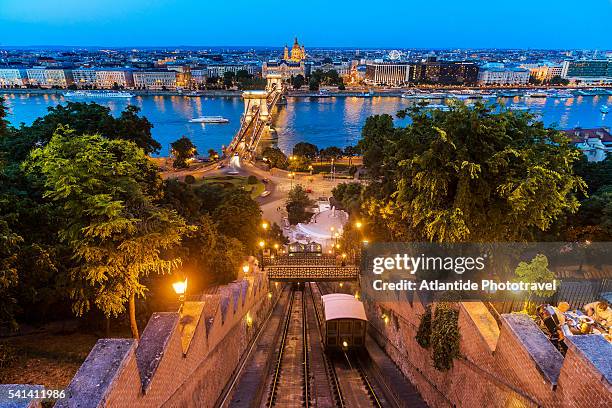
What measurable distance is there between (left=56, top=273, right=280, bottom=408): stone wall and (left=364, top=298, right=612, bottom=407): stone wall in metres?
5.52

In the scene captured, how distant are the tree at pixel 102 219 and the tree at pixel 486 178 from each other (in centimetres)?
643

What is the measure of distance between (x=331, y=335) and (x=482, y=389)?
741cm

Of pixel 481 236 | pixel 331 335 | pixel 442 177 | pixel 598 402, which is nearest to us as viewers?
pixel 598 402

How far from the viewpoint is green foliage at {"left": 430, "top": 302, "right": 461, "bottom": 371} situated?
9484 millimetres

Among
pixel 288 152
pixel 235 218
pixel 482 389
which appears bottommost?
pixel 288 152

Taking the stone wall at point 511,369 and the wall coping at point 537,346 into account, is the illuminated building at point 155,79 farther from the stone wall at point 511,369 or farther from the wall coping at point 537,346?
the wall coping at point 537,346

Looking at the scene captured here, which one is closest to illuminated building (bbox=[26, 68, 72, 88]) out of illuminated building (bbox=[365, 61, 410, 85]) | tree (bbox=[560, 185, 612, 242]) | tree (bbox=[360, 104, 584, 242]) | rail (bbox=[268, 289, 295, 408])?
illuminated building (bbox=[365, 61, 410, 85])

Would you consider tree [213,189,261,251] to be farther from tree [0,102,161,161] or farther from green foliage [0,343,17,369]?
green foliage [0,343,17,369]

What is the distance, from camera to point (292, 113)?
116 meters

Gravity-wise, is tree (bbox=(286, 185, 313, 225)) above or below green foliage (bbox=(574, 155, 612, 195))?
below

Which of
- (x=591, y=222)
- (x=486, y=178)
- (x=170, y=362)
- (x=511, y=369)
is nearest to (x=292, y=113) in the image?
(x=591, y=222)

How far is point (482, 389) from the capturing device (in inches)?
322

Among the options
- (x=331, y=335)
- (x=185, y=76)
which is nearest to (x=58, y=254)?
(x=331, y=335)

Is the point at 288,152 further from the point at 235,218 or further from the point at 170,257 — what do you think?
the point at 170,257
